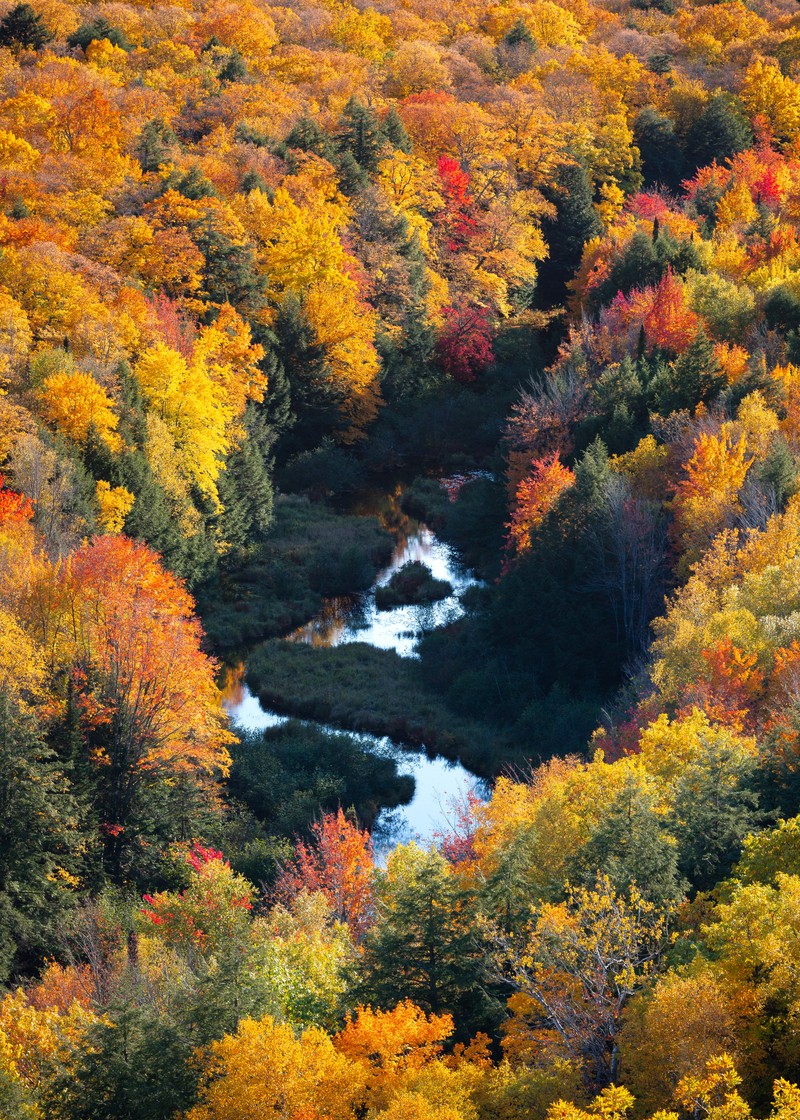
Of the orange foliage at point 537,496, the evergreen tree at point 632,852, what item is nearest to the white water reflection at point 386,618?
the orange foliage at point 537,496

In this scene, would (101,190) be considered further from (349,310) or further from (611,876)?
(611,876)

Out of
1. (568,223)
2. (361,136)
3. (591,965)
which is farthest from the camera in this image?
(568,223)

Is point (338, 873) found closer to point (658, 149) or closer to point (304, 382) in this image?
point (304, 382)

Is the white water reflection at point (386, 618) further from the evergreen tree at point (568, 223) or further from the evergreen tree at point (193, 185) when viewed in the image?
the evergreen tree at point (568, 223)

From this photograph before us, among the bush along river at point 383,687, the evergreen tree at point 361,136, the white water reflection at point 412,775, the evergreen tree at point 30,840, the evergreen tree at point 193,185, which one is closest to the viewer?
the evergreen tree at point 30,840

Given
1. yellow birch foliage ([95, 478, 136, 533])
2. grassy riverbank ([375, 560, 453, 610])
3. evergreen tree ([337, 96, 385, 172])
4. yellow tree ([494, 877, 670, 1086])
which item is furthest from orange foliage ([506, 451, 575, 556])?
evergreen tree ([337, 96, 385, 172])

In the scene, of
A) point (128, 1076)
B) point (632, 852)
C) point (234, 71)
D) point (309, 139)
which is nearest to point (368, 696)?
point (632, 852)
